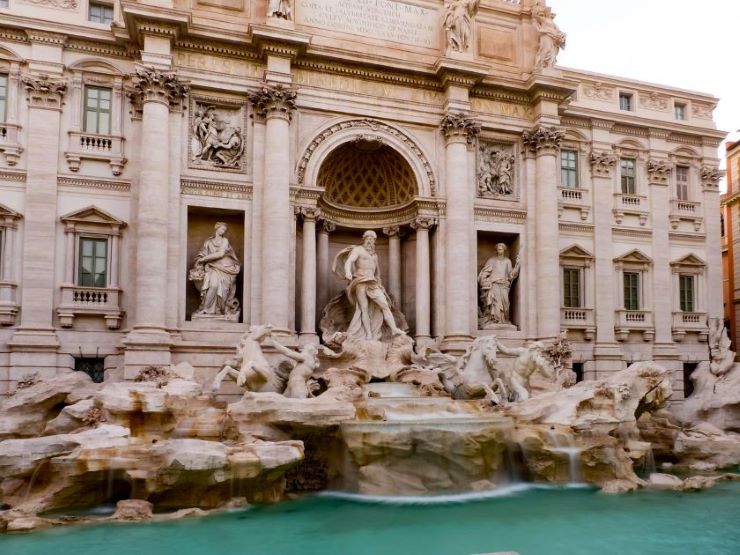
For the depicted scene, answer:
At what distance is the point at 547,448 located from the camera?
13492mm

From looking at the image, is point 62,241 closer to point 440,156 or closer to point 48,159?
point 48,159

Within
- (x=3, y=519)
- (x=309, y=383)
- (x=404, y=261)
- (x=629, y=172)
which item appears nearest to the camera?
(x=3, y=519)

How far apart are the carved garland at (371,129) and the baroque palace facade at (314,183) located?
0.20 ft

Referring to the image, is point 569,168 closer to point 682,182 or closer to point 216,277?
point 682,182

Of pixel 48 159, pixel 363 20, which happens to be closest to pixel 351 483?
pixel 48 159

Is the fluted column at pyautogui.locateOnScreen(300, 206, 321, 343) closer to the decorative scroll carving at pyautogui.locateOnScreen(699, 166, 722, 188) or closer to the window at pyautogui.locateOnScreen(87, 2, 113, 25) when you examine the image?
the window at pyautogui.locateOnScreen(87, 2, 113, 25)

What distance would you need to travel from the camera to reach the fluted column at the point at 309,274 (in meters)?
18.6

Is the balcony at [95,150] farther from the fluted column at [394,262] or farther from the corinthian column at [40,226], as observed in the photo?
the fluted column at [394,262]

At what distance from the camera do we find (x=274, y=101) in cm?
1827

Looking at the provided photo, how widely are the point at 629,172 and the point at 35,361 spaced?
20.5 metres

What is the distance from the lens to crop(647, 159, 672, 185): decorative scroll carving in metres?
24.1

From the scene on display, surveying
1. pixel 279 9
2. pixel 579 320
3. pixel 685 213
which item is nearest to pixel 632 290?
pixel 579 320

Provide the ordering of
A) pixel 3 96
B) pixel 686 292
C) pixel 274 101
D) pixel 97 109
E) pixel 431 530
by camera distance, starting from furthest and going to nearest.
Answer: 1. pixel 686 292
2. pixel 274 101
3. pixel 97 109
4. pixel 3 96
5. pixel 431 530

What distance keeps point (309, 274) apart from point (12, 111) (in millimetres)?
9007
